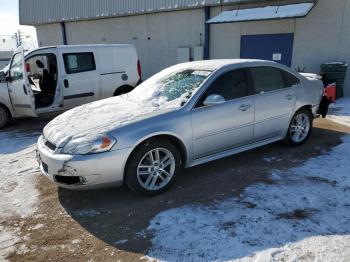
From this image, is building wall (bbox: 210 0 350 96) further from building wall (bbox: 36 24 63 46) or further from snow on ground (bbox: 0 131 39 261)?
building wall (bbox: 36 24 63 46)

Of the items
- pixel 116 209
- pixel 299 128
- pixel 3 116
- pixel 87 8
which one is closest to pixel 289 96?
pixel 299 128

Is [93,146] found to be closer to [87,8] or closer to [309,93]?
[309,93]

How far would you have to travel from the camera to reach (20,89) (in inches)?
289

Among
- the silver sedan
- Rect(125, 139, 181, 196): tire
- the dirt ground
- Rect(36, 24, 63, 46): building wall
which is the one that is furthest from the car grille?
Rect(36, 24, 63, 46): building wall

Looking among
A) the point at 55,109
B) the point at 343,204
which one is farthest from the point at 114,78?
the point at 343,204

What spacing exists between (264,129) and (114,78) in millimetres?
4694

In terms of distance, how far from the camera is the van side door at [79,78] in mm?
7730

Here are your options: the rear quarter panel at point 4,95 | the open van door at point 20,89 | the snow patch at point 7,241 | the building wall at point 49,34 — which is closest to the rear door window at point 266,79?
the snow patch at point 7,241

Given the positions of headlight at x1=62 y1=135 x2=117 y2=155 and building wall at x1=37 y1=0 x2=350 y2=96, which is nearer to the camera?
headlight at x1=62 y1=135 x2=117 y2=155

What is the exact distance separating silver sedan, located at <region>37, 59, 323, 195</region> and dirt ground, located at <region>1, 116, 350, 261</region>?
277 millimetres

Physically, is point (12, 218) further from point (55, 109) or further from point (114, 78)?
point (114, 78)

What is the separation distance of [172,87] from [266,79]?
146cm

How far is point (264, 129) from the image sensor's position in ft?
16.0

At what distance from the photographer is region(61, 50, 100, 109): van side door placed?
304 inches
